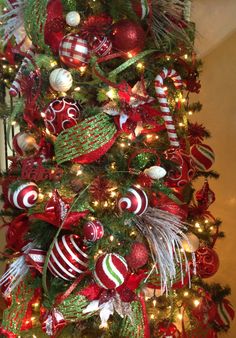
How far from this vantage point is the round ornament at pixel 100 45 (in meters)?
1.01

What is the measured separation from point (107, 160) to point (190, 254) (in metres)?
0.41

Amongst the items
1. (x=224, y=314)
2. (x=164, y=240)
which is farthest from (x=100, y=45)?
(x=224, y=314)

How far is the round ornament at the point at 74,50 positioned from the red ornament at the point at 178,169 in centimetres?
38

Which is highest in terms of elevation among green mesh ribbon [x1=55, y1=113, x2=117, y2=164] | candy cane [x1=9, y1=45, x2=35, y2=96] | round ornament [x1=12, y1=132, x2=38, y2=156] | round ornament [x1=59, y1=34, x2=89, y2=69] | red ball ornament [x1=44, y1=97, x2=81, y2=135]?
round ornament [x1=59, y1=34, x2=89, y2=69]

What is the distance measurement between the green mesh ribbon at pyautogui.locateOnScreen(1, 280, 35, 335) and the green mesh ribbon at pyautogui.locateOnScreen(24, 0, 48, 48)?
0.72 metres

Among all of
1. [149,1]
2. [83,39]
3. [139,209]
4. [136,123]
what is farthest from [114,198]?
[149,1]

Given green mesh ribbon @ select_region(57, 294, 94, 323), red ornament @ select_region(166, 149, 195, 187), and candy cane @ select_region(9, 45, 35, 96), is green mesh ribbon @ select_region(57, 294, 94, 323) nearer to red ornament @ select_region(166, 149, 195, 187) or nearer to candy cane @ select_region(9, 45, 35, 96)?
red ornament @ select_region(166, 149, 195, 187)

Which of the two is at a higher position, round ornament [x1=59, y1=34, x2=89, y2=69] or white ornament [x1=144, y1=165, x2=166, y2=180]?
round ornament [x1=59, y1=34, x2=89, y2=69]

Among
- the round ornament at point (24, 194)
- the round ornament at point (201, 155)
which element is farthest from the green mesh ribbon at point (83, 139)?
the round ornament at point (201, 155)

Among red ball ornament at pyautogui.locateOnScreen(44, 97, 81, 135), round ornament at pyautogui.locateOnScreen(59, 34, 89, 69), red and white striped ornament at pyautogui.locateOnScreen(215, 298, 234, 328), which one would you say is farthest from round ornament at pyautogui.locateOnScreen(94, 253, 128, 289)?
red and white striped ornament at pyautogui.locateOnScreen(215, 298, 234, 328)

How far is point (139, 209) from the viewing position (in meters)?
0.99

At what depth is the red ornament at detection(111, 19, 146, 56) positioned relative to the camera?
100 cm

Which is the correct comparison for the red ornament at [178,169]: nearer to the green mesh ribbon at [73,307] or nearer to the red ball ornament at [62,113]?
the red ball ornament at [62,113]

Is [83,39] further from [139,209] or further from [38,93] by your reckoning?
[139,209]
